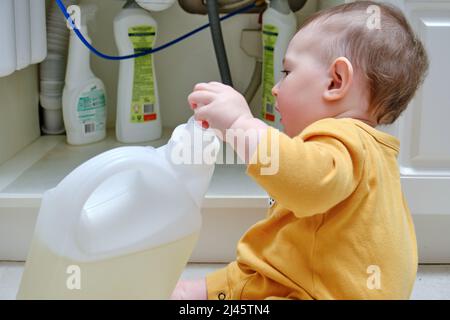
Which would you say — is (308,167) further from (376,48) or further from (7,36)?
(7,36)

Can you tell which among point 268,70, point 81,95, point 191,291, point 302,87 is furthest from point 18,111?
point 302,87

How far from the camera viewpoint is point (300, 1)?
138 cm

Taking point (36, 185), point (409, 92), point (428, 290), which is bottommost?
point (428, 290)

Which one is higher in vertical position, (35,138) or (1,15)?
(1,15)

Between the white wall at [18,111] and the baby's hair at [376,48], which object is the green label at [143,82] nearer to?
the white wall at [18,111]

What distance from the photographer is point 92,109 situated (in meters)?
1.33

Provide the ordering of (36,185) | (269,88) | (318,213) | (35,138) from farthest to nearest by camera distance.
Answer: (35,138) < (269,88) < (36,185) < (318,213)

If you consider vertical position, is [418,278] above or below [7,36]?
below

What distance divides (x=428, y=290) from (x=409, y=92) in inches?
18.3

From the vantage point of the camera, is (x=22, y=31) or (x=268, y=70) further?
(x=268, y=70)

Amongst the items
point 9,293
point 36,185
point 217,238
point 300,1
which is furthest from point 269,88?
point 9,293

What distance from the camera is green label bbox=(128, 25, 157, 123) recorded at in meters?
1.31

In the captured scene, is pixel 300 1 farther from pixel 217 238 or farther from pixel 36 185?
pixel 36 185

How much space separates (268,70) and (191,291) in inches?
25.1
